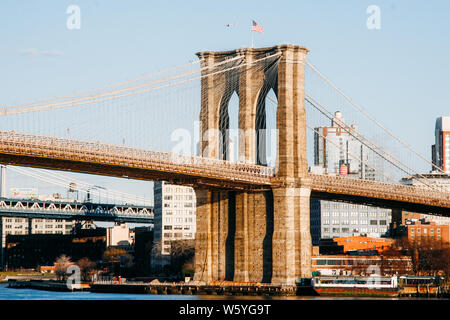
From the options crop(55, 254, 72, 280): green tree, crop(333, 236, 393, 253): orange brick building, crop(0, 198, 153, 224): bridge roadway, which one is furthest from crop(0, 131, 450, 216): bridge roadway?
crop(0, 198, 153, 224): bridge roadway

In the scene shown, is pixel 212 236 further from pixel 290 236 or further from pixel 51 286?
pixel 51 286

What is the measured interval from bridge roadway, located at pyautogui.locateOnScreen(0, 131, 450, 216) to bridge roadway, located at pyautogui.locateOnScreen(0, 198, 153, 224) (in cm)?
6998

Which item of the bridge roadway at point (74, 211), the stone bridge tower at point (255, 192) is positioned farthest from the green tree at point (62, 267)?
the stone bridge tower at point (255, 192)

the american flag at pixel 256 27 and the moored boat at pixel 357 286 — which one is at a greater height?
the american flag at pixel 256 27

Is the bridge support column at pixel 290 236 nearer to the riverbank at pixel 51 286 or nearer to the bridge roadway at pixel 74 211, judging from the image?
the riverbank at pixel 51 286

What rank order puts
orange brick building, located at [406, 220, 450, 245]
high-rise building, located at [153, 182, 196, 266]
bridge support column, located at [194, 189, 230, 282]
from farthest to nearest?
1. high-rise building, located at [153, 182, 196, 266]
2. orange brick building, located at [406, 220, 450, 245]
3. bridge support column, located at [194, 189, 230, 282]

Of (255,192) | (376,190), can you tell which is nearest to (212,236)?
(255,192)

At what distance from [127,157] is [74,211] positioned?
90716 millimetres

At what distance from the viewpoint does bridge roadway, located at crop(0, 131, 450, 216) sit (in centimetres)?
7381

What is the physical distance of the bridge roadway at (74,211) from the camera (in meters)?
161

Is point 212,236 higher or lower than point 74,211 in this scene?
lower

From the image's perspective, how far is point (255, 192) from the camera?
296 ft

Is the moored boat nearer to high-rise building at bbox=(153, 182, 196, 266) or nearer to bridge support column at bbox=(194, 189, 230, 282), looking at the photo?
bridge support column at bbox=(194, 189, 230, 282)
